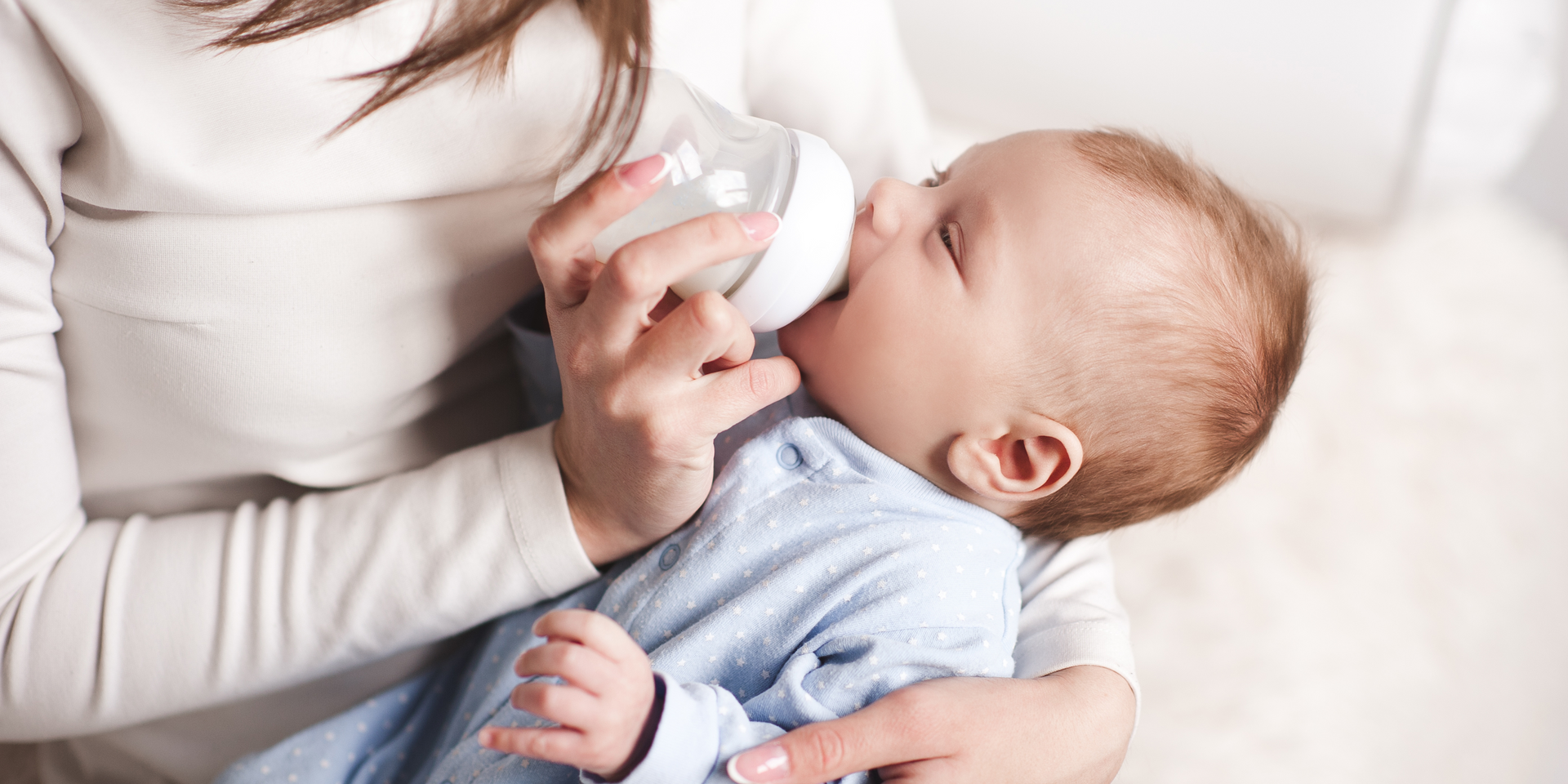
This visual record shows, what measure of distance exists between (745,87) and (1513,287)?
4.45 ft

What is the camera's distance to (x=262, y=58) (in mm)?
616

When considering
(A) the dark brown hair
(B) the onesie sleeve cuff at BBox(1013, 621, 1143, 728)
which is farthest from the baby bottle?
(B) the onesie sleeve cuff at BBox(1013, 621, 1143, 728)

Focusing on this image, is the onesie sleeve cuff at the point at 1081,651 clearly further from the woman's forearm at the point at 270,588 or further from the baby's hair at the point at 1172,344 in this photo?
the woman's forearm at the point at 270,588

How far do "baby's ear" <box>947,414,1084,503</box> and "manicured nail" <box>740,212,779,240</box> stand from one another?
28 cm

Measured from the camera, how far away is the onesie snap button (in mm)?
816

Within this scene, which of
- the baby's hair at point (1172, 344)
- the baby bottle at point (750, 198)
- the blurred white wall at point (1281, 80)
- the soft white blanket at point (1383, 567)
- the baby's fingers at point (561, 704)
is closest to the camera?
the baby's fingers at point (561, 704)

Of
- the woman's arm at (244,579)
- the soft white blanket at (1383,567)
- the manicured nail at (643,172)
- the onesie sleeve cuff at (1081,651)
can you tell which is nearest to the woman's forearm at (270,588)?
the woman's arm at (244,579)

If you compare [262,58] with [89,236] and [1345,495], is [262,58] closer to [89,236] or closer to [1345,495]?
[89,236]

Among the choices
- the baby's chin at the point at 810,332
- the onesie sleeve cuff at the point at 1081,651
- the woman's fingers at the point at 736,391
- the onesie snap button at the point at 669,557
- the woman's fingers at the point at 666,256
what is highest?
the woman's fingers at the point at 666,256

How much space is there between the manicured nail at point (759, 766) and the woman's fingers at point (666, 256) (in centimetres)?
30

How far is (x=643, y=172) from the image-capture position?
0.62 m

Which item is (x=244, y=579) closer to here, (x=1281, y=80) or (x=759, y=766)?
(x=759, y=766)

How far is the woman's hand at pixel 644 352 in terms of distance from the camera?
0.61m

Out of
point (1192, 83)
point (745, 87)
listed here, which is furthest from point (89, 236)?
point (1192, 83)
